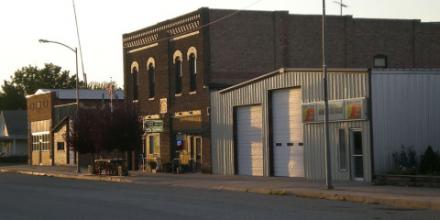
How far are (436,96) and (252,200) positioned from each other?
10.8 m

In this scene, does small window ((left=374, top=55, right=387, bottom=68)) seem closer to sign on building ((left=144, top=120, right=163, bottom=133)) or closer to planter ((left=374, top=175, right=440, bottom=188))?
sign on building ((left=144, top=120, right=163, bottom=133))

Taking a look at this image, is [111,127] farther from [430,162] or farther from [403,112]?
[430,162]

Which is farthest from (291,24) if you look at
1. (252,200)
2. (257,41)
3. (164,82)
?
(252,200)

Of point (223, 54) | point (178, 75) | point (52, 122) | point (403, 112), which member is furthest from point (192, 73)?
point (52, 122)

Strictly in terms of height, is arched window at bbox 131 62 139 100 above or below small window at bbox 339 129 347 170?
above

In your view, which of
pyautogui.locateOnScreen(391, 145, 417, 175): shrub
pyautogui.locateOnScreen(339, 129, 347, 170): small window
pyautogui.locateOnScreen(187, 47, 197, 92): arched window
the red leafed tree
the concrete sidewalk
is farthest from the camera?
pyautogui.locateOnScreen(187, 47, 197, 92): arched window

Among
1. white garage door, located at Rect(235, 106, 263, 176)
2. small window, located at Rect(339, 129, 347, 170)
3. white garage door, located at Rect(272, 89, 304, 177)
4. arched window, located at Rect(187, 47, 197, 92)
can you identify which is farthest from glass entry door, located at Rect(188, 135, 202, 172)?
small window, located at Rect(339, 129, 347, 170)

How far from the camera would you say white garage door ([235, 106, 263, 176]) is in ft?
127

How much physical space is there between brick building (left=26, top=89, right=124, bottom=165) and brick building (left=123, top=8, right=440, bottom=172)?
1715 centimetres

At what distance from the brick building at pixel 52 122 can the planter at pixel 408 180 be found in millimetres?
37719

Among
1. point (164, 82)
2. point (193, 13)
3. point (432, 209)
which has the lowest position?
point (432, 209)

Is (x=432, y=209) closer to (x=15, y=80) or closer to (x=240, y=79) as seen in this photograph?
(x=240, y=79)

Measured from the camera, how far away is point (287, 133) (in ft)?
120

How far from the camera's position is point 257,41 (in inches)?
1698
